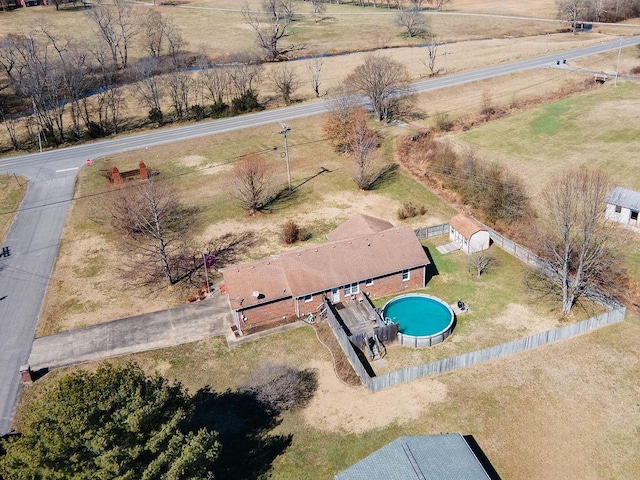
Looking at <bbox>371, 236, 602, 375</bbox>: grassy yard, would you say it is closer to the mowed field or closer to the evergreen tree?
the mowed field

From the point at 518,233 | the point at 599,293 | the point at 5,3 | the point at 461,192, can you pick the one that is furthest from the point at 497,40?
the point at 5,3

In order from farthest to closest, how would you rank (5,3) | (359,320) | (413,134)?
(5,3), (413,134), (359,320)

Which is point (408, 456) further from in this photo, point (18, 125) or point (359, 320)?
point (18, 125)

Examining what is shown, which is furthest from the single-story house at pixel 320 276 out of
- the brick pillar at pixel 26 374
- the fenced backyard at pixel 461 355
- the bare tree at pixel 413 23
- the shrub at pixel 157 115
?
the bare tree at pixel 413 23

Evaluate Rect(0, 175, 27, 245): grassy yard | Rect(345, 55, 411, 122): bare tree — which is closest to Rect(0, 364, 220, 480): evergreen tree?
Rect(0, 175, 27, 245): grassy yard

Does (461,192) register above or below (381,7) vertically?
below

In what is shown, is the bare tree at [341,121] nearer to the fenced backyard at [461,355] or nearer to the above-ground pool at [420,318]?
the above-ground pool at [420,318]

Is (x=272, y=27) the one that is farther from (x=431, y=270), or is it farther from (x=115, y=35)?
(x=431, y=270)
